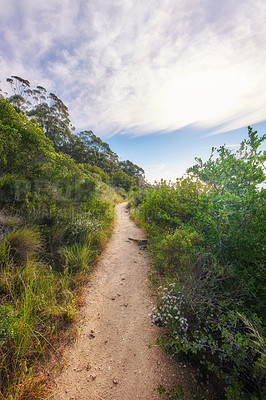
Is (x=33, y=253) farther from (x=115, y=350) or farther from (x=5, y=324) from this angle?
(x=115, y=350)

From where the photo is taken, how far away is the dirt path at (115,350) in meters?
1.79

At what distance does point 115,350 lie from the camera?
2.25 meters

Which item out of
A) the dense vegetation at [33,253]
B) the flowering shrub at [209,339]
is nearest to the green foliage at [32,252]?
the dense vegetation at [33,253]

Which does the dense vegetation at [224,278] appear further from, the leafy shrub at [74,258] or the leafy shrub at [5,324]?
the leafy shrub at [74,258]

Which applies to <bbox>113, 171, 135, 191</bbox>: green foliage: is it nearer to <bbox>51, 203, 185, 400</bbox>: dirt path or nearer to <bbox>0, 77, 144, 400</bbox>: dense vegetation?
<bbox>0, 77, 144, 400</bbox>: dense vegetation

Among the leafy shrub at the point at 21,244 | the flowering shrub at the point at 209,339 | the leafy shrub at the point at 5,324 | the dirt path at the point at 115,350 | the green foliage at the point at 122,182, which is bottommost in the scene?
the dirt path at the point at 115,350

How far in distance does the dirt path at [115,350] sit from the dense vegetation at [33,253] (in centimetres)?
34

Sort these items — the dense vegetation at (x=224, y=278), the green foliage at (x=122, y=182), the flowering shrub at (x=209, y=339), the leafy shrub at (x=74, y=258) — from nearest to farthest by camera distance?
the flowering shrub at (x=209, y=339) → the dense vegetation at (x=224, y=278) → the leafy shrub at (x=74, y=258) → the green foliage at (x=122, y=182)

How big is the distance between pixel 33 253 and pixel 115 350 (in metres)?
2.56

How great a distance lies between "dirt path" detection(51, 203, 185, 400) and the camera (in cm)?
179

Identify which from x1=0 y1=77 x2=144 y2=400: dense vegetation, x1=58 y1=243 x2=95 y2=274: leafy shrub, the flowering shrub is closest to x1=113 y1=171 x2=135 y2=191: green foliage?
x1=0 y1=77 x2=144 y2=400: dense vegetation

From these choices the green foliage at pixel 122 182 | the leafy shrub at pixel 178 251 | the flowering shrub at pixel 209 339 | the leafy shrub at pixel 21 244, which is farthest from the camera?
the green foliage at pixel 122 182

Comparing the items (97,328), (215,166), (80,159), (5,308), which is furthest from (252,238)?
(80,159)

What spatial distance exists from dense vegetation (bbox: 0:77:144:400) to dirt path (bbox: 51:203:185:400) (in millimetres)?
337
